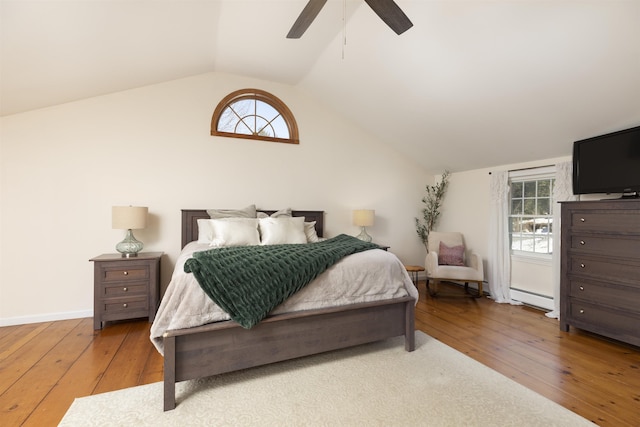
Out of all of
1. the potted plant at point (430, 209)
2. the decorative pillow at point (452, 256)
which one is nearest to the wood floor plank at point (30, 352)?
the decorative pillow at point (452, 256)

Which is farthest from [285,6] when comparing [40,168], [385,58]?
[40,168]

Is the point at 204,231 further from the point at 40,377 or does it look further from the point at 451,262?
the point at 451,262

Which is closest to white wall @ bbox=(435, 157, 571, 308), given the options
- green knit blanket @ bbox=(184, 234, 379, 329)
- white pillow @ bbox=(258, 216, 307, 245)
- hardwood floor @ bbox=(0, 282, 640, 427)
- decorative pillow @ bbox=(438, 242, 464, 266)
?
decorative pillow @ bbox=(438, 242, 464, 266)

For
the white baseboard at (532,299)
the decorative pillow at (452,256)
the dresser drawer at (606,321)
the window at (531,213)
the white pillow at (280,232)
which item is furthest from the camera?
the decorative pillow at (452,256)

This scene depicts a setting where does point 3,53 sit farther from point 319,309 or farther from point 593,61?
point 593,61

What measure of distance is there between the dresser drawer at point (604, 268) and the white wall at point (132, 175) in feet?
5.40

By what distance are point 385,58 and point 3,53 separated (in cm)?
320

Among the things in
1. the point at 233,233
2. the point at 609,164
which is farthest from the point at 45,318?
the point at 609,164

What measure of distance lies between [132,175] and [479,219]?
4.75 m

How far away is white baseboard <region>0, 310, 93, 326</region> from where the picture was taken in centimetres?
298

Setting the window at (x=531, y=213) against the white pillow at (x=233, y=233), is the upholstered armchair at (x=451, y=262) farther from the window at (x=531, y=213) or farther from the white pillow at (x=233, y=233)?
the white pillow at (x=233, y=233)

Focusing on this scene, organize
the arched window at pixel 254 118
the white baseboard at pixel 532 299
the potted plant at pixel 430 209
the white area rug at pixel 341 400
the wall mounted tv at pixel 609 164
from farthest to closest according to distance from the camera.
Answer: the potted plant at pixel 430 209 → the arched window at pixel 254 118 → the white baseboard at pixel 532 299 → the wall mounted tv at pixel 609 164 → the white area rug at pixel 341 400

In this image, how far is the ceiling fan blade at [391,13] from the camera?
70.2 inches

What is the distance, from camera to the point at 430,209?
17.0ft
